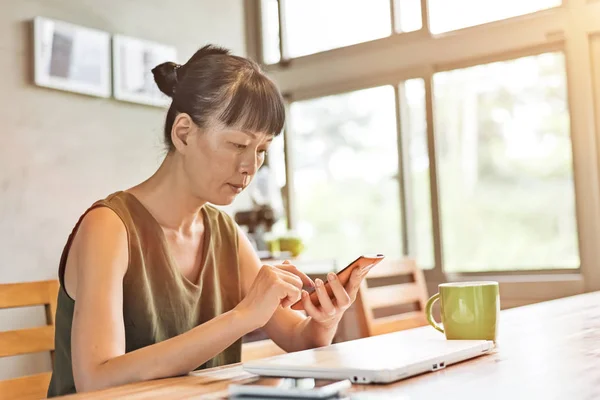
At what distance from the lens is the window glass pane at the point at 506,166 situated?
2955 millimetres

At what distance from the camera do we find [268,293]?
1.09 metres

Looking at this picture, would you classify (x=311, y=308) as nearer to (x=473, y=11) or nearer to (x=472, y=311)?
(x=472, y=311)

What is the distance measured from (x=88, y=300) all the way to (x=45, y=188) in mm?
1859

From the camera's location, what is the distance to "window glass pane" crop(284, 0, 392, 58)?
3.46 m

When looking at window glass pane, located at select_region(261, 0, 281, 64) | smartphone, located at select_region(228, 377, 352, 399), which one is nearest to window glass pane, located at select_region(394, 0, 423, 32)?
window glass pane, located at select_region(261, 0, 281, 64)

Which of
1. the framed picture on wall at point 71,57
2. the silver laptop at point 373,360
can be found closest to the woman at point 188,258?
the silver laptop at point 373,360

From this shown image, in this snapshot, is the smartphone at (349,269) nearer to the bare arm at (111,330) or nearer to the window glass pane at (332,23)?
the bare arm at (111,330)

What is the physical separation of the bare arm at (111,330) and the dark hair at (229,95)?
10.6 inches

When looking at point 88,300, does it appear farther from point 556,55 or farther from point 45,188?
point 556,55

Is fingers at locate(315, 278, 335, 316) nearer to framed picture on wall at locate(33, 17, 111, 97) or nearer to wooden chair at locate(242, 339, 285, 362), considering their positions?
wooden chair at locate(242, 339, 285, 362)

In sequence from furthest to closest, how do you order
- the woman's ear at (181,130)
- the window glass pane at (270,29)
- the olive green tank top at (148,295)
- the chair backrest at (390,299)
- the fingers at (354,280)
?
the window glass pane at (270,29) → the chair backrest at (390,299) → the woman's ear at (181,130) → the olive green tank top at (148,295) → the fingers at (354,280)

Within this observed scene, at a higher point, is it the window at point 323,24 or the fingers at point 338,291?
the window at point 323,24

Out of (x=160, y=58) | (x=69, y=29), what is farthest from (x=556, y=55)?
(x=69, y=29)

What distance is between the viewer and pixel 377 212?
11.3 feet
